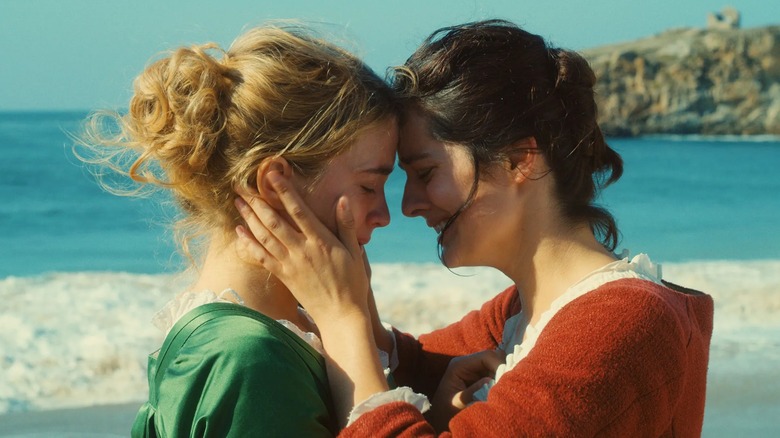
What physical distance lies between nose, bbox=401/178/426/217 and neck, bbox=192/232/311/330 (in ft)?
1.38

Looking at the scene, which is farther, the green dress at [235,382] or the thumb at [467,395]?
the thumb at [467,395]

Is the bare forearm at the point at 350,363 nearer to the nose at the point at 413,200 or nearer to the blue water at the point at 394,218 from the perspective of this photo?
the nose at the point at 413,200

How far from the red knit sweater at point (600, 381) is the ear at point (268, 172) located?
63 cm

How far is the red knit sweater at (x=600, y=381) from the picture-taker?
7.13 feet

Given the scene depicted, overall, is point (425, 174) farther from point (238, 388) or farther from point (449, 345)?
point (238, 388)

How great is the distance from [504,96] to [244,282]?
854mm

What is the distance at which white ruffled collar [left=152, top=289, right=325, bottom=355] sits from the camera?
2.50 m

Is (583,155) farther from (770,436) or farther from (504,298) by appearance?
(770,436)

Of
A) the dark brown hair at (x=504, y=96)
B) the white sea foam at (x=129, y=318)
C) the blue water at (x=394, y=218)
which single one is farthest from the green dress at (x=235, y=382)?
the blue water at (x=394, y=218)

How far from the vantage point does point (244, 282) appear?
8.53ft

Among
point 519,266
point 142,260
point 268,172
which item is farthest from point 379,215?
point 142,260

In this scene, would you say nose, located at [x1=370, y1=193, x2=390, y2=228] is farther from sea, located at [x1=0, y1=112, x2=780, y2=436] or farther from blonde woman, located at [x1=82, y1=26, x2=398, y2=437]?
sea, located at [x1=0, y1=112, x2=780, y2=436]

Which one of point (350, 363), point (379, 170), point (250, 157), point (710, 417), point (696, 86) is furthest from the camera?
point (696, 86)

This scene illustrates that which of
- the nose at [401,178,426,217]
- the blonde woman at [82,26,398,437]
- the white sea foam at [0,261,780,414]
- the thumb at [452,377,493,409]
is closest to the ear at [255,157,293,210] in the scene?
the blonde woman at [82,26,398,437]
